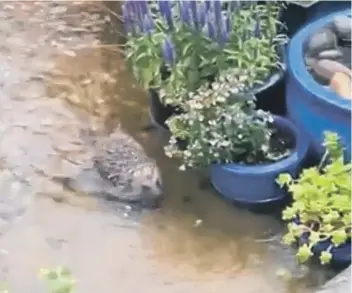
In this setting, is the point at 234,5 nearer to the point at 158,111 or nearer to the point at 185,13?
the point at 185,13

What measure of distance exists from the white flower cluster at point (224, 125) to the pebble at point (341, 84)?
217mm

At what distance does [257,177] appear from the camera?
107 inches

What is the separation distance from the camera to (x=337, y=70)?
9.18 feet

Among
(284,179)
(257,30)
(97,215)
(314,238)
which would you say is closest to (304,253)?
(314,238)

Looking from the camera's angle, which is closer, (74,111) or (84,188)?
(84,188)

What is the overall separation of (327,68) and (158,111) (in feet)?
1.98

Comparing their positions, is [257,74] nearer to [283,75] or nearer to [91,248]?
[283,75]

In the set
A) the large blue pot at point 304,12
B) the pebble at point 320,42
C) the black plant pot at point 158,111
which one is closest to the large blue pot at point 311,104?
the pebble at point 320,42

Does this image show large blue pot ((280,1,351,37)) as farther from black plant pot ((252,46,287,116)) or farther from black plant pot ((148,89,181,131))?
black plant pot ((148,89,181,131))

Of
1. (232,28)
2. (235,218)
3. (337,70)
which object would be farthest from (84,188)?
(337,70)

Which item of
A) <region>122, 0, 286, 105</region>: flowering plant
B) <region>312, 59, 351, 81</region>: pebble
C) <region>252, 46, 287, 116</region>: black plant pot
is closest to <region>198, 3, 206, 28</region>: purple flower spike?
<region>122, 0, 286, 105</region>: flowering plant

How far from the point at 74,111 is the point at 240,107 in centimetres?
70

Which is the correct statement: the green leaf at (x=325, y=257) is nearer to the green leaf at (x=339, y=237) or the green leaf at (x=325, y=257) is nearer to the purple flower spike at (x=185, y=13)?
the green leaf at (x=339, y=237)

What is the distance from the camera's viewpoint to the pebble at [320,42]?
9.56 feet
